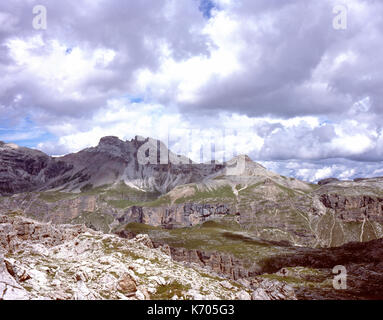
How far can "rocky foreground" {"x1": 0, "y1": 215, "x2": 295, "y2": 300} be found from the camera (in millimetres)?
35741

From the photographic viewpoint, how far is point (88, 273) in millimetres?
48688

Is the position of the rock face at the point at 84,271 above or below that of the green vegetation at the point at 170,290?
above

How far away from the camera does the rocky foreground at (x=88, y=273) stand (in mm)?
35741

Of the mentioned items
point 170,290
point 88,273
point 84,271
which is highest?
point 84,271

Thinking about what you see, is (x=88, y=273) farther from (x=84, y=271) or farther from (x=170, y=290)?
(x=170, y=290)

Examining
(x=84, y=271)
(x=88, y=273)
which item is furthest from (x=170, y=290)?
(x=84, y=271)

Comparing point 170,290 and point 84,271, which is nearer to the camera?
point 84,271

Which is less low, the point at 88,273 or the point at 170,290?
the point at 88,273

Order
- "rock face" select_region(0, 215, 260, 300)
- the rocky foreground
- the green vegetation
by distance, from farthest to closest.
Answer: the green vegetation, the rocky foreground, "rock face" select_region(0, 215, 260, 300)

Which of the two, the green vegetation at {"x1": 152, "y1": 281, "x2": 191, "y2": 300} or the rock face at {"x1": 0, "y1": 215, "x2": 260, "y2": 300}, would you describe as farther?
the green vegetation at {"x1": 152, "y1": 281, "x2": 191, "y2": 300}
